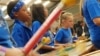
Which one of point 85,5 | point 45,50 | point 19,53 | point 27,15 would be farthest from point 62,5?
point 45,50

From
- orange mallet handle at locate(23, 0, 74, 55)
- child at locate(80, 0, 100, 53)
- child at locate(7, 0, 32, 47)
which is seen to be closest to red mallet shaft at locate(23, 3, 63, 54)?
orange mallet handle at locate(23, 0, 74, 55)

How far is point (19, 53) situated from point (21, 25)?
4.48 ft

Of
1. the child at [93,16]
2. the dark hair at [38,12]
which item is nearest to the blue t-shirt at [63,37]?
the dark hair at [38,12]

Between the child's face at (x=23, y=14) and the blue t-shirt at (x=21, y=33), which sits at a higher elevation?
the child's face at (x=23, y=14)

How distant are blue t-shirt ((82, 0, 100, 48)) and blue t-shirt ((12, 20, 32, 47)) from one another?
0.52m

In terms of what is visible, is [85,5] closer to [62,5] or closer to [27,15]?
[27,15]

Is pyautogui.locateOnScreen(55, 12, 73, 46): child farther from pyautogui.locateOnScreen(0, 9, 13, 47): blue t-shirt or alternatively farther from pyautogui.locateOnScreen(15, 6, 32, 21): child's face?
pyautogui.locateOnScreen(0, 9, 13, 47): blue t-shirt

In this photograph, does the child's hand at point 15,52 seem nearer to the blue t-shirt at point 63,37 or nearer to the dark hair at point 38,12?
the dark hair at point 38,12

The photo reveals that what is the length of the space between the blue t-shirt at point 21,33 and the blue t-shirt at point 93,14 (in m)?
0.52

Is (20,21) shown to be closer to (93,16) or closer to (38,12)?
(38,12)

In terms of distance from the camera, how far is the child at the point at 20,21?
74.8 inches

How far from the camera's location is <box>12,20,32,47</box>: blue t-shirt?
193 cm

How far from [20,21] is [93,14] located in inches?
26.7

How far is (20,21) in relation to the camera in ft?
6.62
